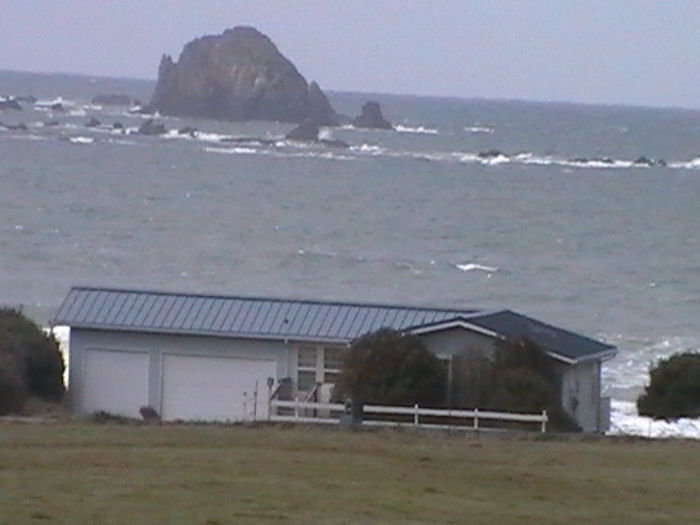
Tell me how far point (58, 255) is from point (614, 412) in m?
35.0

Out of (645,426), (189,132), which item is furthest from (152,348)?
(189,132)

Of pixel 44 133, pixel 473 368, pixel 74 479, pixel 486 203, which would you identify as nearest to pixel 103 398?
pixel 473 368

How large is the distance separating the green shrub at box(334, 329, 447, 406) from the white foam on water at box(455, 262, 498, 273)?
1461 inches

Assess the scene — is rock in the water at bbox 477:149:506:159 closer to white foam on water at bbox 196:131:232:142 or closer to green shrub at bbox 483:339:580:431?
white foam on water at bbox 196:131:232:142

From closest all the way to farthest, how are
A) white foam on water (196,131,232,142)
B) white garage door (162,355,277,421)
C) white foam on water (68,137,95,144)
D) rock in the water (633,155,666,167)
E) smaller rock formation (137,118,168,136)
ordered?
white garage door (162,355,277,421)
rock in the water (633,155,666,167)
white foam on water (68,137,95,144)
white foam on water (196,131,232,142)
smaller rock formation (137,118,168,136)

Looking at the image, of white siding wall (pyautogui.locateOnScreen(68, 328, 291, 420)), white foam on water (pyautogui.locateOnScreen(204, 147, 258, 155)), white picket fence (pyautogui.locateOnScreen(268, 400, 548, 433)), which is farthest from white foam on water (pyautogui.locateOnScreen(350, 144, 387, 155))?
white picket fence (pyautogui.locateOnScreen(268, 400, 548, 433))

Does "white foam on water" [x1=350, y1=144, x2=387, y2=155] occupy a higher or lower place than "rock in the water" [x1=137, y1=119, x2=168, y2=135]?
lower

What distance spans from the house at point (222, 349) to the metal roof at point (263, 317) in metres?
0.02

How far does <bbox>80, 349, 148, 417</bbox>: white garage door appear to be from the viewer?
3033 centimetres

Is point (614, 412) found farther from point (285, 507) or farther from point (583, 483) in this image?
point (285, 507)

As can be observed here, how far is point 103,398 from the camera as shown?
30.3 metres

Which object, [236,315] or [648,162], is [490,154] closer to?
[648,162]

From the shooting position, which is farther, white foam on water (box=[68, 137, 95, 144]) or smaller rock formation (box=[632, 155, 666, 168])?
white foam on water (box=[68, 137, 95, 144])

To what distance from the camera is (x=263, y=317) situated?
30.4m
